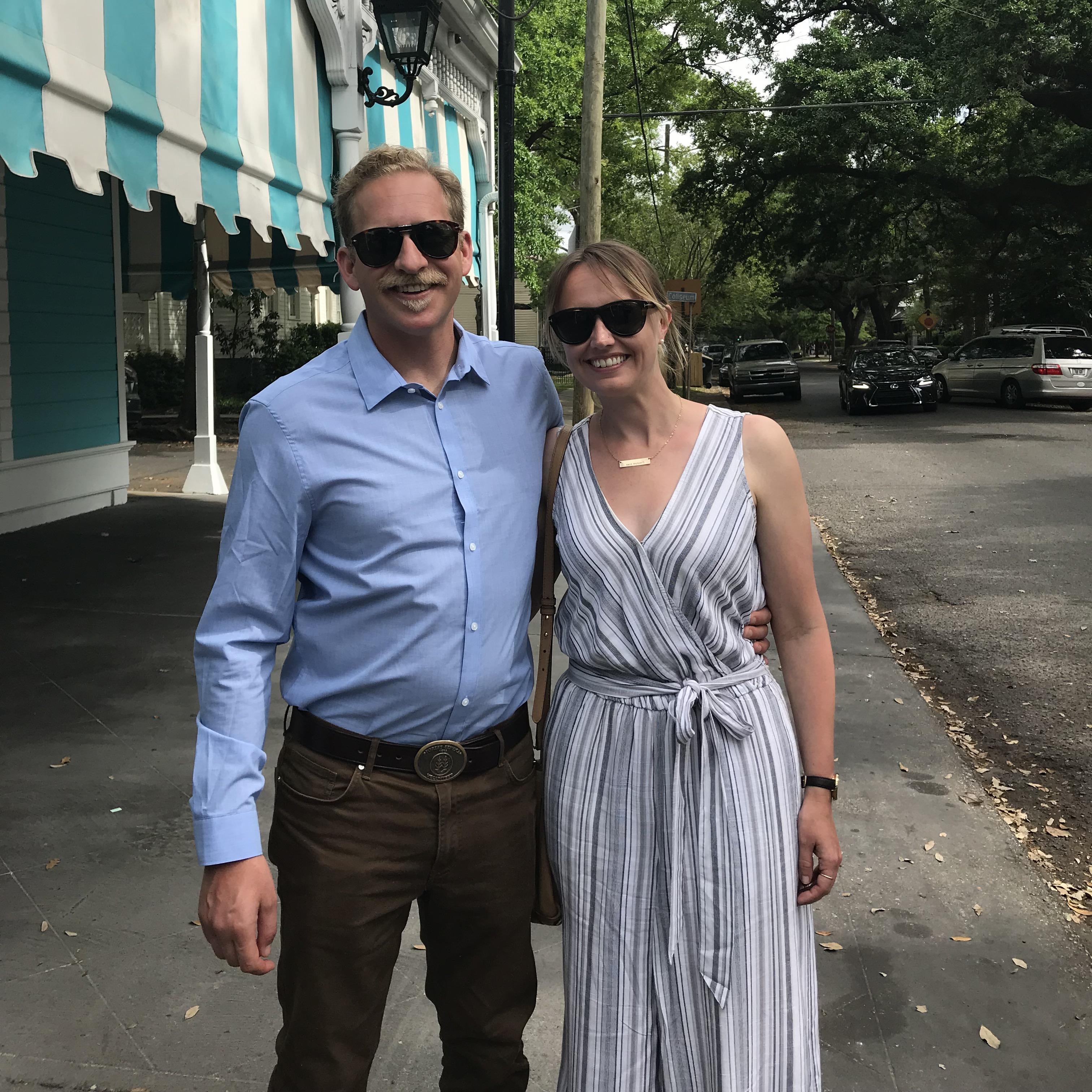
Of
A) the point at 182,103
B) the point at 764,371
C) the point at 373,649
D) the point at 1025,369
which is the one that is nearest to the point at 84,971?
the point at 373,649

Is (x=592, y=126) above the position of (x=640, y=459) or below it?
above

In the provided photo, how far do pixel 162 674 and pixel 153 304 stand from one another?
73.8ft

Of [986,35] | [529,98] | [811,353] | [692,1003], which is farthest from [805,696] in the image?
[811,353]

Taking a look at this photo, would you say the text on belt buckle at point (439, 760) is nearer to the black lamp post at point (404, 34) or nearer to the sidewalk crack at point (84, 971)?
the sidewalk crack at point (84, 971)

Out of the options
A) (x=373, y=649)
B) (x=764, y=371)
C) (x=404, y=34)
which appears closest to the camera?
(x=373, y=649)

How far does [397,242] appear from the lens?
2.06m

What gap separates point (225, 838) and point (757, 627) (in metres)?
0.99

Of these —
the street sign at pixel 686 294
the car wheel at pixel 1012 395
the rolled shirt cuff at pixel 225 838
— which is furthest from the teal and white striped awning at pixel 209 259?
the car wheel at pixel 1012 395

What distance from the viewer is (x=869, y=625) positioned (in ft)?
23.7

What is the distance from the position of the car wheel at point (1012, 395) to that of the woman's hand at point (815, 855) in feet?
80.0

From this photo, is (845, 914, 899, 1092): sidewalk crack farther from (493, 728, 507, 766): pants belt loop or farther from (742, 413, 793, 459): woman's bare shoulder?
(742, 413, 793, 459): woman's bare shoulder

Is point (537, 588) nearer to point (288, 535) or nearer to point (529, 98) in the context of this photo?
point (288, 535)

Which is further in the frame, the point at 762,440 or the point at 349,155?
Result: the point at 349,155

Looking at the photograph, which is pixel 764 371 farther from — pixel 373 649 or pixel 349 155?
pixel 373 649
